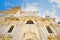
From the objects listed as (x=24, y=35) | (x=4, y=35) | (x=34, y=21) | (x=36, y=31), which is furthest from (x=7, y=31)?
(x=34, y=21)

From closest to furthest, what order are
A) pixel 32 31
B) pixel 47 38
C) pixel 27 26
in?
pixel 47 38 → pixel 32 31 → pixel 27 26

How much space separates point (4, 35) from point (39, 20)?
8723 millimetres

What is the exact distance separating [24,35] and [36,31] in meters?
2.25

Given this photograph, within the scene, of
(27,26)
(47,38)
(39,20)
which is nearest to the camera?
(47,38)

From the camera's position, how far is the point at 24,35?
21.5 meters

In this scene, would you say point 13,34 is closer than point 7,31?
Yes

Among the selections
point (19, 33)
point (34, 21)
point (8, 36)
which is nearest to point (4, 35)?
point (8, 36)

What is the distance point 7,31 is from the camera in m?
23.1

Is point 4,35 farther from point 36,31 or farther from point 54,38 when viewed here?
point 54,38

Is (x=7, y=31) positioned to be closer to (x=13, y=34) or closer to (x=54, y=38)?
(x=13, y=34)

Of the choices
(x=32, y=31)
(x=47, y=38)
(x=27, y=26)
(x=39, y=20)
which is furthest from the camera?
(x=39, y=20)

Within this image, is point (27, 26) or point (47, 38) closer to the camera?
point (47, 38)

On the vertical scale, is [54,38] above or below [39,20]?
below

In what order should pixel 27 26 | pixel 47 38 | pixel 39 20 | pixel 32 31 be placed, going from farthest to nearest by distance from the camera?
1. pixel 39 20
2. pixel 27 26
3. pixel 32 31
4. pixel 47 38
